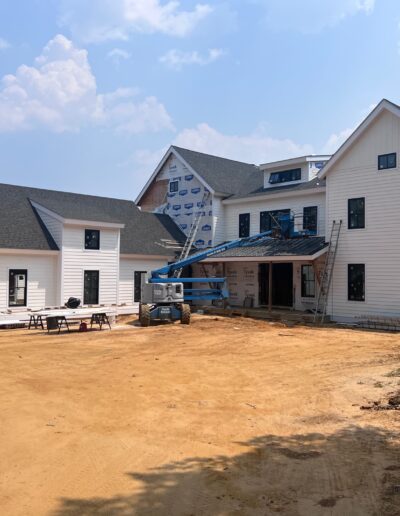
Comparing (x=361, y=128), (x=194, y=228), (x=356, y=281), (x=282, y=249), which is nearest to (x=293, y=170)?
(x=282, y=249)

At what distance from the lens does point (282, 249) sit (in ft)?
80.4

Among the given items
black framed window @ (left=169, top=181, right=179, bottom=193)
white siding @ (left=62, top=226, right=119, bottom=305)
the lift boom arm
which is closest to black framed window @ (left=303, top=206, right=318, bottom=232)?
the lift boom arm

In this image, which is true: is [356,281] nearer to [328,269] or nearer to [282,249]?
[328,269]

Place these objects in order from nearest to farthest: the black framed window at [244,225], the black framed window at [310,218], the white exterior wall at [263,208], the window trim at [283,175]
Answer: the white exterior wall at [263,208] → the black framed window at [310,218] → the window trim at [283,175] → the black framed window at [244,225]

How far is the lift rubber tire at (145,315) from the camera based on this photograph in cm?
2145

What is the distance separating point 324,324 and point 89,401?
598 inches

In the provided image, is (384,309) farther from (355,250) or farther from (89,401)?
(89,401)

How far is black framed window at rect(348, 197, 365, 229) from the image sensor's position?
72.8 feet

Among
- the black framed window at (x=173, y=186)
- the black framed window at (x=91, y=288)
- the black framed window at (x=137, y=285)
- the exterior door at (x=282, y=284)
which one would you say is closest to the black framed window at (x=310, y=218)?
the exterior door at (x=282, y=284)

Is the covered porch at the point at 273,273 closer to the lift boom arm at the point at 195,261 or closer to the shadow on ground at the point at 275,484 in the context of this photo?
the lift boom arm at the point at 195,261

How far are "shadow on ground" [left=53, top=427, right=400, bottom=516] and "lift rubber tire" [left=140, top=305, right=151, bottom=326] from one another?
14.9 metres

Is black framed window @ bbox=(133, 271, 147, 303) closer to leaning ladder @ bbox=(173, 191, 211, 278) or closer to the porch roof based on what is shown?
leaning ladder @ bbox=(173, 191, 211, 278)

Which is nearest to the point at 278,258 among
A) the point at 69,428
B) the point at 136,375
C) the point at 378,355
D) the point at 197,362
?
the point at 378,355

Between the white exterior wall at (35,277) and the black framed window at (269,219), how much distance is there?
11791 mm
